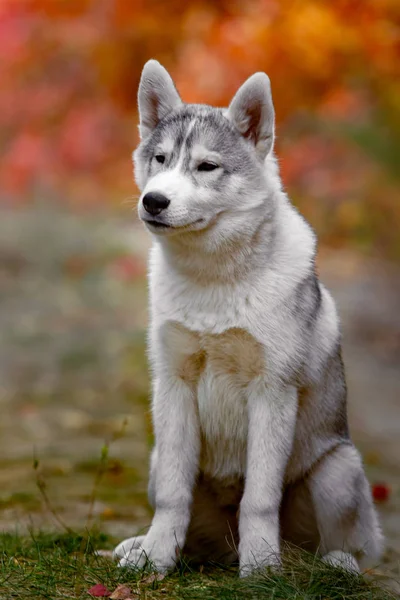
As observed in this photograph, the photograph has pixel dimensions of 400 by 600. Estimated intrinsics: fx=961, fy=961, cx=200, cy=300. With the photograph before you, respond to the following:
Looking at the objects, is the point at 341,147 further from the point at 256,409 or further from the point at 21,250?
the point at 256,409

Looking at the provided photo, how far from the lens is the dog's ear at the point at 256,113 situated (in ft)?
12.8

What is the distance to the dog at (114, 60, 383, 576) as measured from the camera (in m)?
3.87

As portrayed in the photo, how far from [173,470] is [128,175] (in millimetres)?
8577

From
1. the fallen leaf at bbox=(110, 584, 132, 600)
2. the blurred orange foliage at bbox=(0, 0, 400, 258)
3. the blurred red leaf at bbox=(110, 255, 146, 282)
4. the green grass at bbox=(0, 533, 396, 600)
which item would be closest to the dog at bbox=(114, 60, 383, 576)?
the green grass at bbox=(0, 533, 396, 600)

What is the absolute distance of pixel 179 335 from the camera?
13.0ft

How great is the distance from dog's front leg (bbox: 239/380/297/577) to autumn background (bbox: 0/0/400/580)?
3140mm

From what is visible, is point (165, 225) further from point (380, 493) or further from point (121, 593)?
point (380, 493)

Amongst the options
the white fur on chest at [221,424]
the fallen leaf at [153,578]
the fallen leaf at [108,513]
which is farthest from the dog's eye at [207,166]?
the fallen leaf at [108,513]

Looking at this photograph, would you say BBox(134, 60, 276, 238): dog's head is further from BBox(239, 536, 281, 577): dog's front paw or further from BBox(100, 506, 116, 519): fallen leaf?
BBox(100, 506, 116, 519): fallen leaf

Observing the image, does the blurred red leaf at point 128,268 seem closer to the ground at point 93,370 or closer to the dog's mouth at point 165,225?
the ground at point 93,370

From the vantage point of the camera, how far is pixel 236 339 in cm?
390

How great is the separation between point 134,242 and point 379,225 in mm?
3229

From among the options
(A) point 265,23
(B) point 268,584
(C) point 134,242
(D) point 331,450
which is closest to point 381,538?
(D) point 331,450

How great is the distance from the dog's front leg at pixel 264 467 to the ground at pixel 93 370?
2.23 ft
